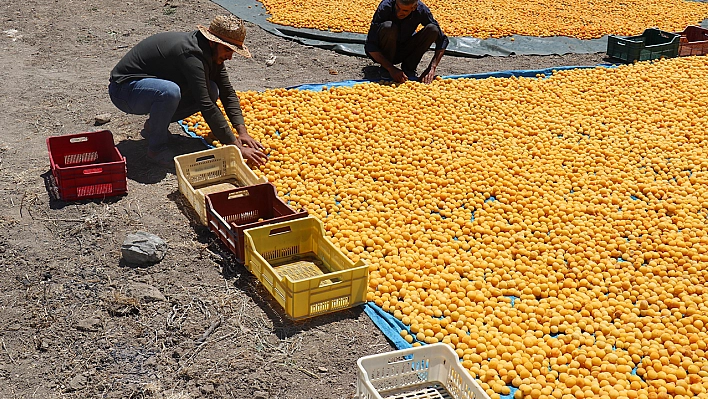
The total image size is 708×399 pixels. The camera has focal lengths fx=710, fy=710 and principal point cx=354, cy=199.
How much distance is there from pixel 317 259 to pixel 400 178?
119 cm

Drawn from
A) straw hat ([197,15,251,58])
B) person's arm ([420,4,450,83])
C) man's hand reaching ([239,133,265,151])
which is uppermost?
straw hat ([197,15,251,58])

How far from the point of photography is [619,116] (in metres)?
6.34

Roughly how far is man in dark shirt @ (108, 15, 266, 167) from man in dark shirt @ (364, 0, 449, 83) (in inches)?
87.1

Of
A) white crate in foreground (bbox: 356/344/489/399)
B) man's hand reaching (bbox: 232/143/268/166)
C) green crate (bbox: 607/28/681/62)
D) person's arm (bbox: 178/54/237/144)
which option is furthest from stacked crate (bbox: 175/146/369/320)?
green crate (bbox: 607/28/681/62)

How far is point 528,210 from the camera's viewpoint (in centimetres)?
484

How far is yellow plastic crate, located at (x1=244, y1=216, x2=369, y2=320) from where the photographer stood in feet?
11.9

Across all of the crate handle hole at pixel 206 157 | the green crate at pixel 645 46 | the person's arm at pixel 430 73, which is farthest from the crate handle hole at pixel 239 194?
the green crate at pixel 645 46

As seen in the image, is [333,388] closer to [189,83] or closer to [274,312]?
[274,312]

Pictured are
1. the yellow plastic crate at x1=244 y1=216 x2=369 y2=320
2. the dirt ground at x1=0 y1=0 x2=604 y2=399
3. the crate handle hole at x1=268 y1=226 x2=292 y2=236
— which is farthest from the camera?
the crate handle hole at x1=268 y1=226 x2=292 y2=236

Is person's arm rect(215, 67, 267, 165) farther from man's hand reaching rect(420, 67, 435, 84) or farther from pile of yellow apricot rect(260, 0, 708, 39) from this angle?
pile of yellow apricot rect(260, 0, 708, 39)

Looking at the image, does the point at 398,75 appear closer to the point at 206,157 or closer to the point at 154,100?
the point at 206,157

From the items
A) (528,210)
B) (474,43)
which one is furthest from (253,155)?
(474,43)

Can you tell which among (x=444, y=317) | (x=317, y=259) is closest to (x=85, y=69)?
(x=317, y=259)

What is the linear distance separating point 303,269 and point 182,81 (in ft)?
6.88
